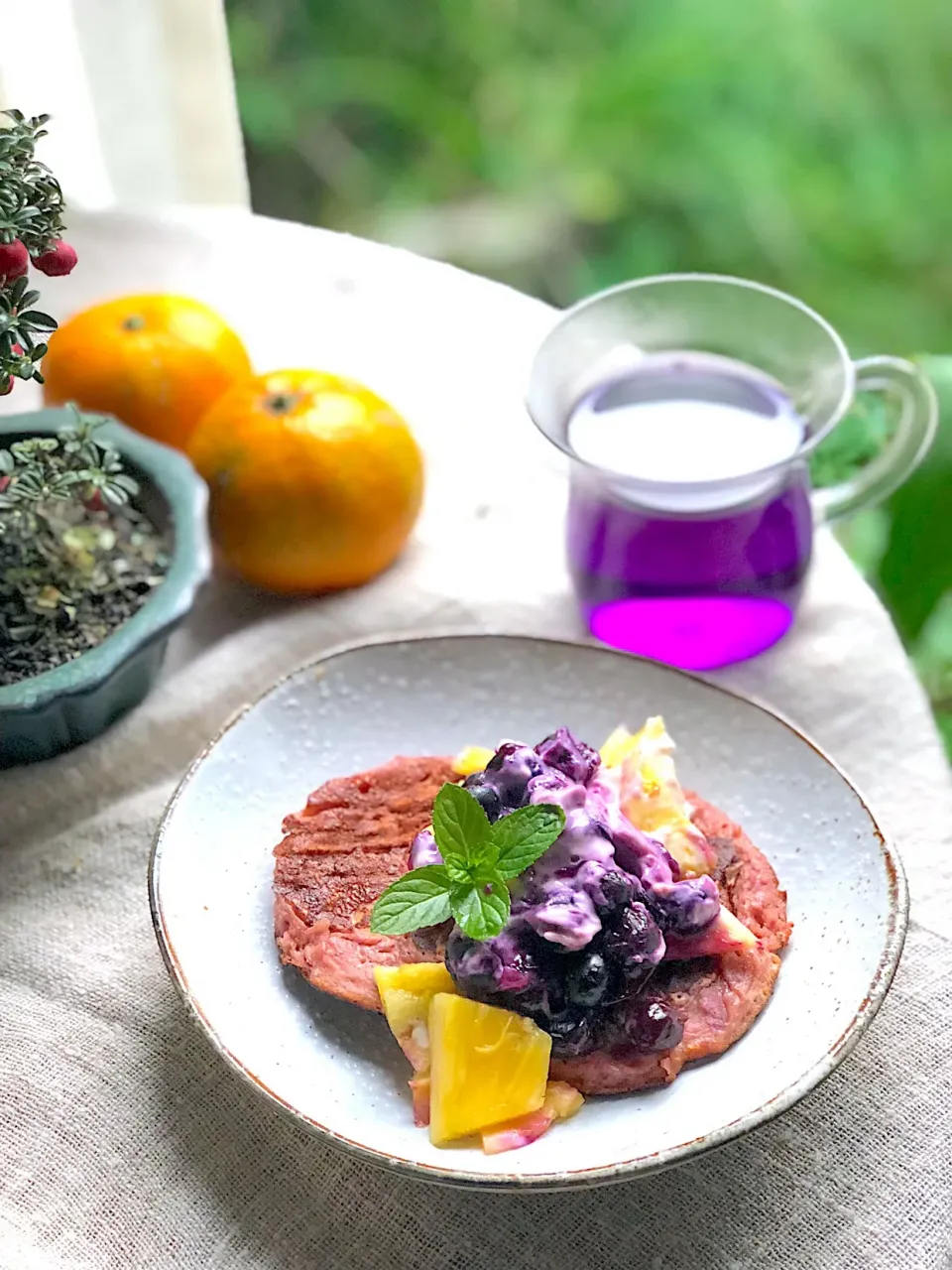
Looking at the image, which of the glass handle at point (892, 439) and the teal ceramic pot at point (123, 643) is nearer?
the teal ceramic pot at point (123, 643)

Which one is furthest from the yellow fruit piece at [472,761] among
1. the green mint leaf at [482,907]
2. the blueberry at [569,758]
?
the green mint leaf at [482,907]

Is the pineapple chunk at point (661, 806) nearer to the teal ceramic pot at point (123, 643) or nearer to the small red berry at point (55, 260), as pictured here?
the teal ceramic pot at point (123, 643)

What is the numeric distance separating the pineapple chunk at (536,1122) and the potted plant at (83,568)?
0.52m

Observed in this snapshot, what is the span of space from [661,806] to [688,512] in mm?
321

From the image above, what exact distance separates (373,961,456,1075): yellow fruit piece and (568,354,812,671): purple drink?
47 centimetres

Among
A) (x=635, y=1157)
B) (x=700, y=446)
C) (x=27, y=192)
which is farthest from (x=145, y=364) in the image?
(x=635, y=1157)

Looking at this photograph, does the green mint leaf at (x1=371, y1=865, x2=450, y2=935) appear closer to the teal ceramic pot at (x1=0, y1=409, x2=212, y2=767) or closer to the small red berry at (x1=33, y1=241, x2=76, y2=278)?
the teal ceramic pot at (x1=0, y1=409, x2=212, y2=767)

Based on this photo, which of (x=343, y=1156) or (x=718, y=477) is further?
(x=718, y=477)

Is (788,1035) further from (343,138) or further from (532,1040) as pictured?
(343,138)

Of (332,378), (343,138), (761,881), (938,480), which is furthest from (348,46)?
(761,881)

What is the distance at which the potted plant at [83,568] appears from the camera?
46.2 inches

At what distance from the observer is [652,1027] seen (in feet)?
3.10

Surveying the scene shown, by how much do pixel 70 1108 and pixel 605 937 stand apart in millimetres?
424

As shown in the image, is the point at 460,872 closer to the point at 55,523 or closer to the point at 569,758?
the point at 569,758
